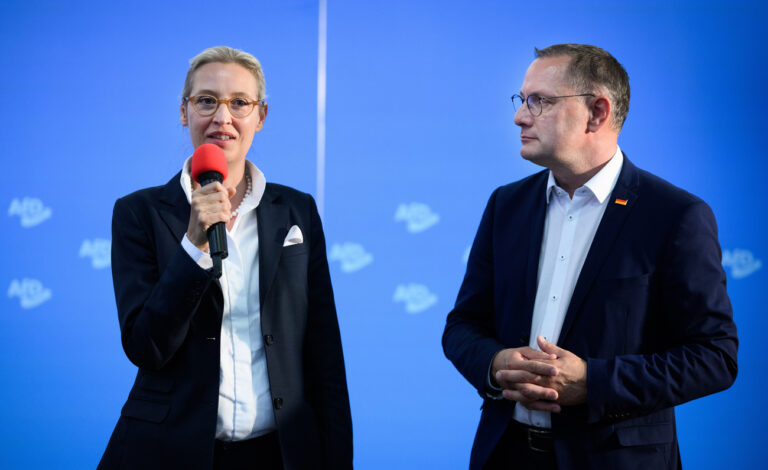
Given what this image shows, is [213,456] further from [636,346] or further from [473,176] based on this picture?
[473,176]

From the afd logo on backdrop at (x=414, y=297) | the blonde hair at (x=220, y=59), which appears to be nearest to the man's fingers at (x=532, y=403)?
the blonde hair at (x=220, y=59)

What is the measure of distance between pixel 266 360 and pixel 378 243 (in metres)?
1.97

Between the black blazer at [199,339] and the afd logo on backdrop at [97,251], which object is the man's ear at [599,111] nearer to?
the black blazer at [199,339]

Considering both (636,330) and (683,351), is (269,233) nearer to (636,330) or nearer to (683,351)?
(636,330)

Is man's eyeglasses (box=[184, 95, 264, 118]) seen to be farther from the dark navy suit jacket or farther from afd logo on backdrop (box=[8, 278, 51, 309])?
afd logo on backdrop (box=[8, 278, 51, 309])

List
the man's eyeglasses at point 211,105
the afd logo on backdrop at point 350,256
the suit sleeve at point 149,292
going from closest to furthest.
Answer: the suit sleeve at point 149,292
the man's eyeglasses at point 211,105
the afd logo on backdrop at point 350,256

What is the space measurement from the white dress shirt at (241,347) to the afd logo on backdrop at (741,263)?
288 centimetres

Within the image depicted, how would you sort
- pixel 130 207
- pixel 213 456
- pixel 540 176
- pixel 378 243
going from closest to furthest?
1. pixel 213 456
2. pixel 130 207
3. pixel 540 176
4. pixel 378 243

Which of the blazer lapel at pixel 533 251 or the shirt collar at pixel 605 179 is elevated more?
the shirt collar at pixel 605 179

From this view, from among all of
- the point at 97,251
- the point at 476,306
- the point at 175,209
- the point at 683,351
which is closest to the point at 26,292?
the point at 97,251

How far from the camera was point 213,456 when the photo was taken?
1543mm

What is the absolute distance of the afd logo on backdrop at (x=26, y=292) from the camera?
3.33m

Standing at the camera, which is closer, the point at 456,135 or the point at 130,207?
the point at 130,207

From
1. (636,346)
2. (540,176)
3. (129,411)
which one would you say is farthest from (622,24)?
(129,411)
